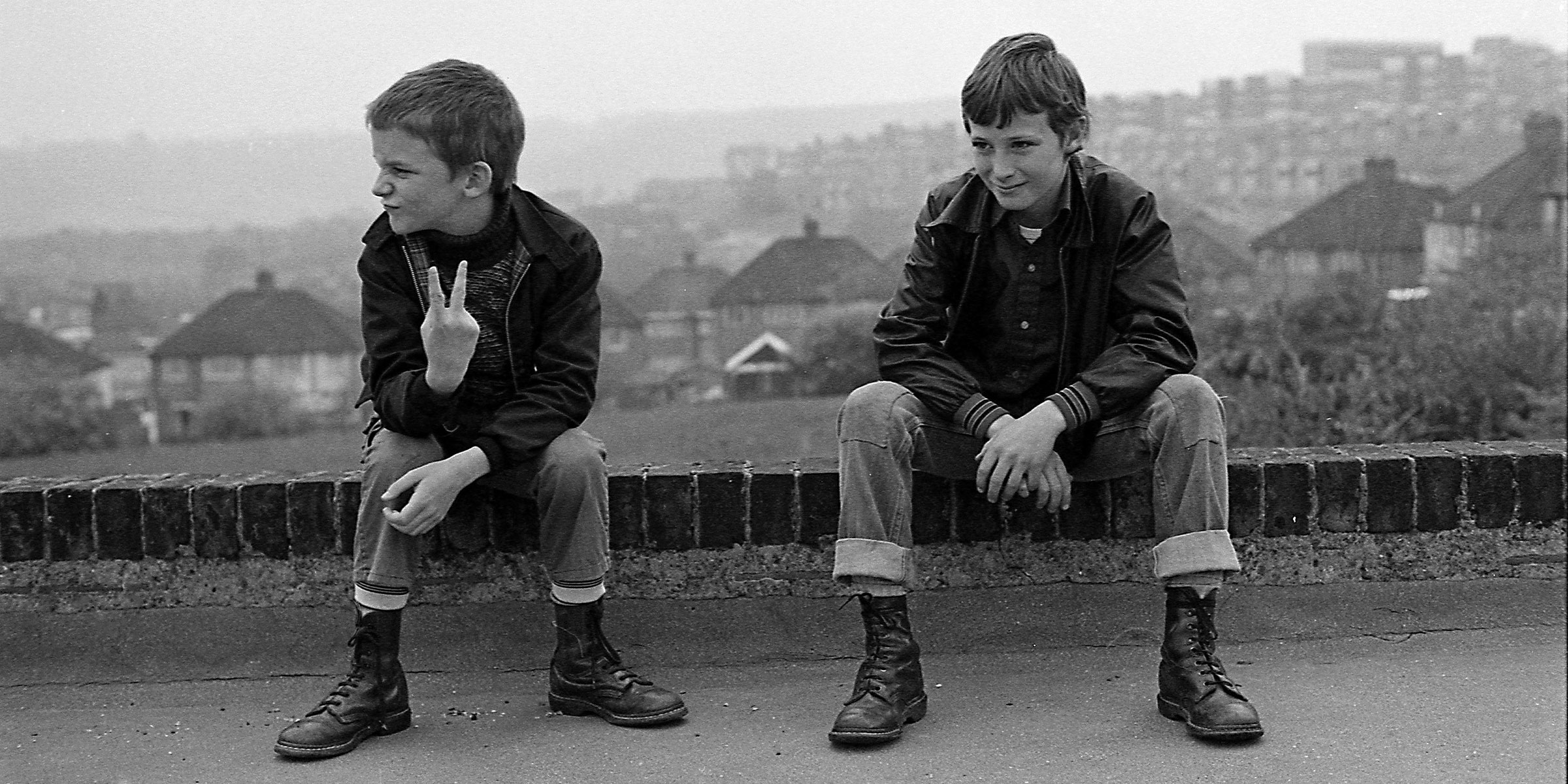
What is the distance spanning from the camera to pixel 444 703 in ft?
8.89

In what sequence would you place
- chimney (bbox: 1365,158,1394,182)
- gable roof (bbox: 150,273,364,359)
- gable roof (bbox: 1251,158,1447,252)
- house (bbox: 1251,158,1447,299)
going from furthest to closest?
chimney (bbox: 1365,158,1394,182) < gable roof (bbox: 150,273,364,359) < gable roof (bbox: 1251,158,1447,252) < house (bbox: 1251,158,1447,299)

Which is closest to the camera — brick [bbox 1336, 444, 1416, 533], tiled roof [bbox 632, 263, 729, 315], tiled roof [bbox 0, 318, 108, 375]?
brick [bbox 1336, 444, 1416, 533]

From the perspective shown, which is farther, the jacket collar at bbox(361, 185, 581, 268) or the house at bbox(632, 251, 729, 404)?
the house at bbox(632, 251, 729, 404)

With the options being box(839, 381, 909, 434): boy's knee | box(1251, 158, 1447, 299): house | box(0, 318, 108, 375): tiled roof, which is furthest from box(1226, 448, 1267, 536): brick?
box(0, 318, 108, 375): tiled roof

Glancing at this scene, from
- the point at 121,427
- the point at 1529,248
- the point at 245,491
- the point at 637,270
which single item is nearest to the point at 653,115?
the point at 637,270

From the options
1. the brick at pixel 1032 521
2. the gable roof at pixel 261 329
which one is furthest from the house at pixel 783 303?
the brick at pixel 1032 521

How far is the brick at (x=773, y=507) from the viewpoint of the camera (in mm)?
2982

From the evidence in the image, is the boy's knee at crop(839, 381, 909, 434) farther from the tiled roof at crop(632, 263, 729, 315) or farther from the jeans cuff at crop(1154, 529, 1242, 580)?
the tiled roof at crop(632, 263, 729, 315)

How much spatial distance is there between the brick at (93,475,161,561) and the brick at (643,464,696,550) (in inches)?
39.8

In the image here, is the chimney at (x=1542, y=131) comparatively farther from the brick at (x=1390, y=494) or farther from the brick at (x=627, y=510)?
the brick at (x=627, y=510)

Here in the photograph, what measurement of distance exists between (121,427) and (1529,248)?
8458 millimetres

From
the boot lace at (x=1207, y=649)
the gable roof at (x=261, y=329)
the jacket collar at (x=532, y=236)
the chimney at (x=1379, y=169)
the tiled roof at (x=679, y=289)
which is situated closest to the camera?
the boot lace at (x=1207, y=649)

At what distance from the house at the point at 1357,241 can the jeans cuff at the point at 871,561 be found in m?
6.04

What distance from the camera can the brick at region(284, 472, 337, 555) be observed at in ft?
9.77
